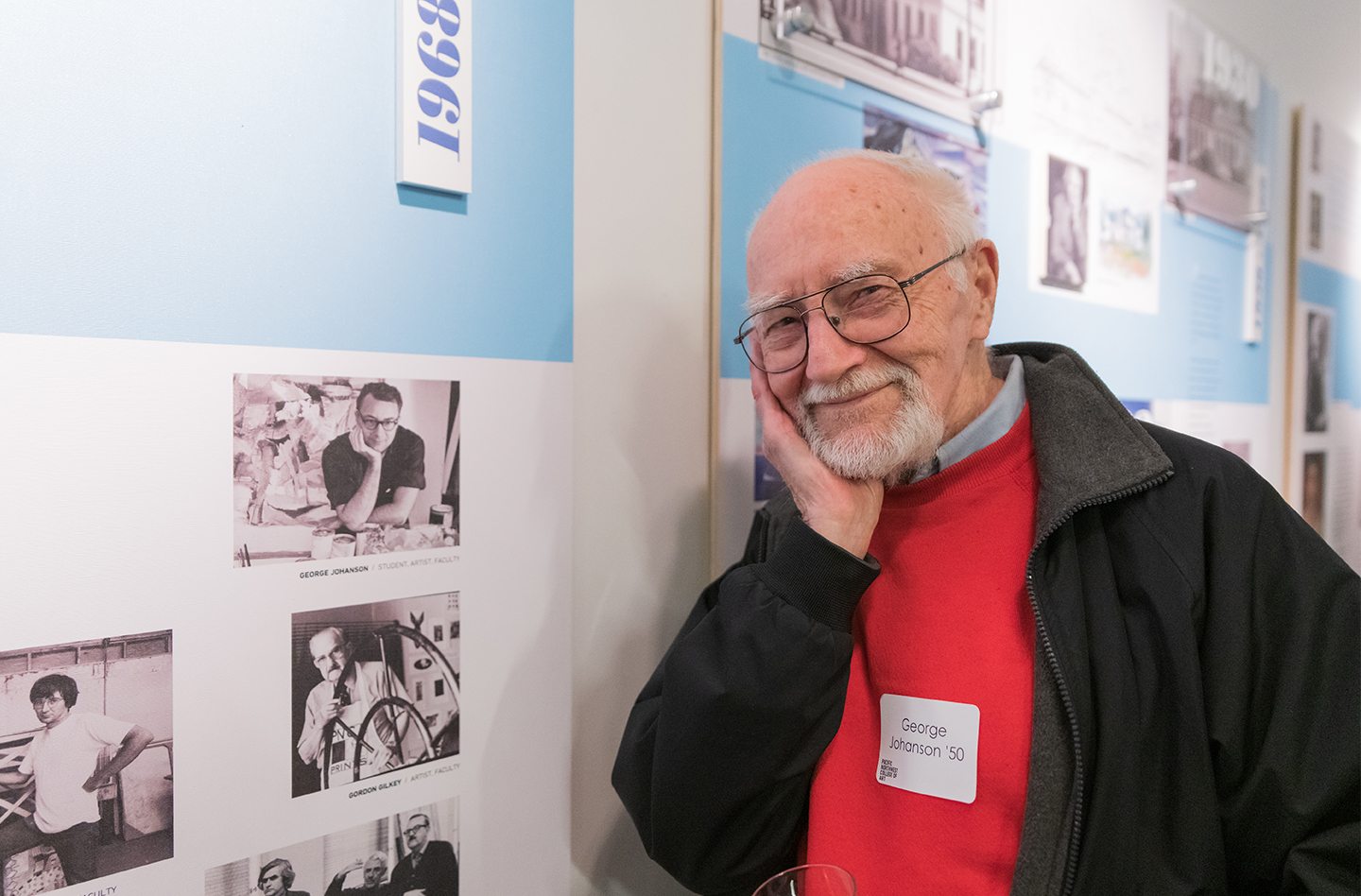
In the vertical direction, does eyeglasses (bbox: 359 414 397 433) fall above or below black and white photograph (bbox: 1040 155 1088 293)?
below

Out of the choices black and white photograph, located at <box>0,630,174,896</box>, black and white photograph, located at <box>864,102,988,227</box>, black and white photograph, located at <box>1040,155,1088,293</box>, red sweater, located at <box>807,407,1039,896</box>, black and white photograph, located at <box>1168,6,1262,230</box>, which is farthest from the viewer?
black and white photograph, located at <box>1168,6,1262,230</box>

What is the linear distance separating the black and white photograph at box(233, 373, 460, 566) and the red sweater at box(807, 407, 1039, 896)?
61cm

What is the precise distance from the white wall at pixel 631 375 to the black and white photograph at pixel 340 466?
239 mm

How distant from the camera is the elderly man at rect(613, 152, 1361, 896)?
85 centimetres

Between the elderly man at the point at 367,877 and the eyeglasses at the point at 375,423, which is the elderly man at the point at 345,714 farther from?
the eyeglasses at the point at 375,423

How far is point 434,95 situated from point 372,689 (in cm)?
74

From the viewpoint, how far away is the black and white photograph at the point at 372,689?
0.88m

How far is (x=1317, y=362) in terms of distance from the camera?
7.79 ft

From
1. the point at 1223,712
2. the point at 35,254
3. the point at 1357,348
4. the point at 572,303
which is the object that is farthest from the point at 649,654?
the point at 1357,348

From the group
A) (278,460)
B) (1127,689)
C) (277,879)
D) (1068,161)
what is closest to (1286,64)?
(1068,161)

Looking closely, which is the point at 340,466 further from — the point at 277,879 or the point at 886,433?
the point at 886,433

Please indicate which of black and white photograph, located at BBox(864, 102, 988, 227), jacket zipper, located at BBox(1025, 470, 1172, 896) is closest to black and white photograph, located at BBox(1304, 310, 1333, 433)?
black and white photograph, located at BBox(864, 102, 988, 227)

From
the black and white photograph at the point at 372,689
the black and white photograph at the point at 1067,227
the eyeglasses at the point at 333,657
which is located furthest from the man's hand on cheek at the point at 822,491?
the black and white photograph at the point at 1067,227

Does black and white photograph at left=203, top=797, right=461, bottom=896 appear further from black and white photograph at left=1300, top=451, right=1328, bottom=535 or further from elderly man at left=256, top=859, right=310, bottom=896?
black and white photograph at left=1300, top=451, right=1328, bottom=535
